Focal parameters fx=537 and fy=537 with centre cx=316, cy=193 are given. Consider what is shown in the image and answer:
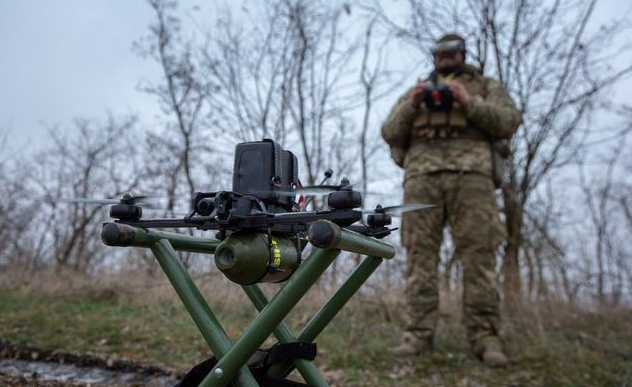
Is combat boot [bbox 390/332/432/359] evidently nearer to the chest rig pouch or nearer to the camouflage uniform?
the camouflage uniform

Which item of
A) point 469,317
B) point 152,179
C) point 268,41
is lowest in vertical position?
point 469,317

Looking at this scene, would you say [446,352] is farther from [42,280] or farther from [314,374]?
[42,280]

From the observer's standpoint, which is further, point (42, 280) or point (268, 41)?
point (268, 41)

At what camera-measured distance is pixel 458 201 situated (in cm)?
379

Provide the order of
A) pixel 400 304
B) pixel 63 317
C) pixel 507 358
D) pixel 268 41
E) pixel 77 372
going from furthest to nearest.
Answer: pixel 268 41
pixel 400 304
pixel 63 317
pixel 507 358
pixel 77 372

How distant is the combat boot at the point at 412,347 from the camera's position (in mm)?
3670

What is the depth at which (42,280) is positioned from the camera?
608 centimetres

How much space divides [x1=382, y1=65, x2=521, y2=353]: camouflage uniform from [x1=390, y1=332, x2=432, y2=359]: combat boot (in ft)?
0.09

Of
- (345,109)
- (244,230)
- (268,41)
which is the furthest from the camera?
(345,109)

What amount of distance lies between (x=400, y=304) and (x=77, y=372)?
10.5 ft

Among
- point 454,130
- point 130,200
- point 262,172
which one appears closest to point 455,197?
point 454,130

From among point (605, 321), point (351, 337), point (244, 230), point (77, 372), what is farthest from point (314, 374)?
point (605, 321)

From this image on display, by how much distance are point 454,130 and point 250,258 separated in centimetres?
284

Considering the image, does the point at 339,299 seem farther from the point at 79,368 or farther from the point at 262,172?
the point at 79,368
